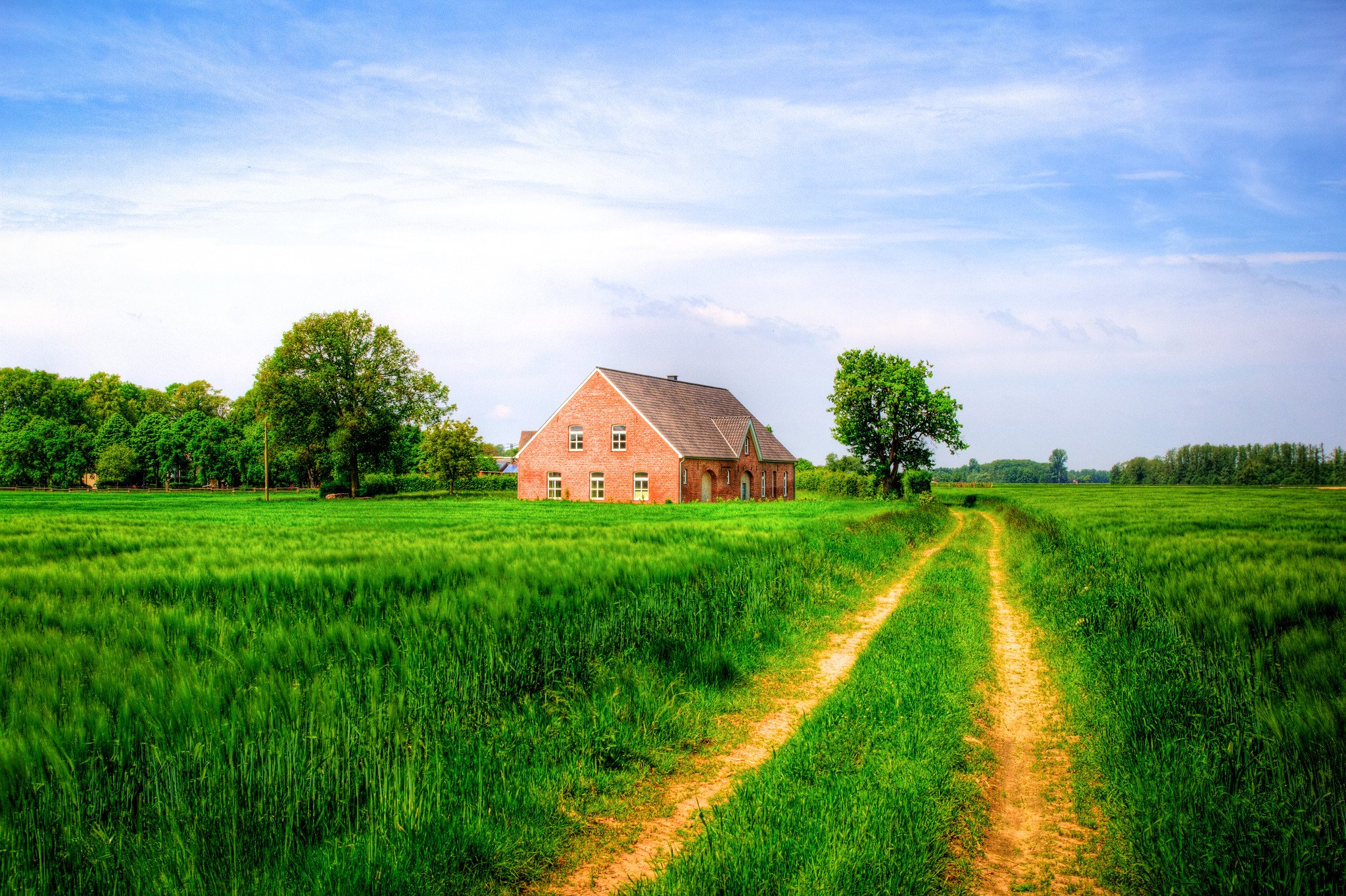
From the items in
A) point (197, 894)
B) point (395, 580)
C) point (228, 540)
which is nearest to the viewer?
point (197, 894)

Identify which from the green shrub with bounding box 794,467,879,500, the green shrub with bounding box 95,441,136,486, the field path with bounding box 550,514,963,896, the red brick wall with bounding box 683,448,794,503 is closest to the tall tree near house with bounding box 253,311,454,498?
the red brick wall with bounding box 683,448,794,503

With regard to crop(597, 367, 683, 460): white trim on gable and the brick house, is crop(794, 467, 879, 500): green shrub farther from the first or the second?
crop(597, 367, 683, 460): white trim on gable

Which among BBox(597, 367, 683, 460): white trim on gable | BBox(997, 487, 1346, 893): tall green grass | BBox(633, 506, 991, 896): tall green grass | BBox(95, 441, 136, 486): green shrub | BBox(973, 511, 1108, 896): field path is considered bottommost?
BBox(973, 511, 1108, 896): field path

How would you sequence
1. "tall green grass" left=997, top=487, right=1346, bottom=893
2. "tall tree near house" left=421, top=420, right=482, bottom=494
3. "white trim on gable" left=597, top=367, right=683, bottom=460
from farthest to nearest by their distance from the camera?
"tall tree near house" left=421, top=420, right=482, bottom=494 < "white trim on gable" left=597, top=367, right=683, bottom=460 < "tall green grass" left=997, top=487, right=1346, bottom=893

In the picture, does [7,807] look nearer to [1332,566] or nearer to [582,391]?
[1332,566]

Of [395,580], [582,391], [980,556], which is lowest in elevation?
[980,556]

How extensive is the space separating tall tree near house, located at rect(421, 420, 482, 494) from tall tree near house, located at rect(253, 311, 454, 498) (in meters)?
2.85

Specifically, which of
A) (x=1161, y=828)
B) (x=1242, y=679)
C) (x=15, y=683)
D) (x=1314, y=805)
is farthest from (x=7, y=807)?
(x=1242, y=679)

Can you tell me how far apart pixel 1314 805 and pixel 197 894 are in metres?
5.96

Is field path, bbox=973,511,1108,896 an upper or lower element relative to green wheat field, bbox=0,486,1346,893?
lower

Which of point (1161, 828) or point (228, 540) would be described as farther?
point (228, 540)

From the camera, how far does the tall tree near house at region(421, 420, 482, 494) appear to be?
59656 mm

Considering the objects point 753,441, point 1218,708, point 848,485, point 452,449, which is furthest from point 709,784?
point 452,449

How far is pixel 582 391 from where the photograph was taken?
47000mm
